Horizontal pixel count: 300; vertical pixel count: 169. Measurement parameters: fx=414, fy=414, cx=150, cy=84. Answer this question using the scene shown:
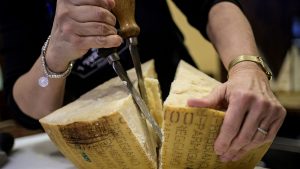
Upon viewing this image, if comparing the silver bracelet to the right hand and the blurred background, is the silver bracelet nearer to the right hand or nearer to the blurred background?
the right hand

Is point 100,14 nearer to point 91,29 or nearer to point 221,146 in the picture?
point 91,29

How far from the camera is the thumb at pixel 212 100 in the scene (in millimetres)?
454

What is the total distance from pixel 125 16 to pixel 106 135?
0.56 ft

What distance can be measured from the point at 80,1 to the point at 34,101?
0.80ft

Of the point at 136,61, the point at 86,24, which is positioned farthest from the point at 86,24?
the point at 136,61

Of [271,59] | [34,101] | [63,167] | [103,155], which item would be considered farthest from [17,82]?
[271,59]

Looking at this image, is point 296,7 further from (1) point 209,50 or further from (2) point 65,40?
(2) point 65,40

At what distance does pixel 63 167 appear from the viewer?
0.66 m

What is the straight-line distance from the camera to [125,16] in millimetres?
572

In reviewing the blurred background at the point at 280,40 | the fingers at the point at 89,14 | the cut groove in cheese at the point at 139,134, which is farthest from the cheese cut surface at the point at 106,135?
the blurred background at the point at 280,40

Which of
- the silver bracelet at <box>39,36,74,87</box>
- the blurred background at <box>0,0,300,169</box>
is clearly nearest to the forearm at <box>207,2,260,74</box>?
the silver bracelet at <box>39,36,74,87</box>

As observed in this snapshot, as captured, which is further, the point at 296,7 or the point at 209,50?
the point at 209,50

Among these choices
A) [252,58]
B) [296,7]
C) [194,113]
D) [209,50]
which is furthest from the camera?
→ [209,50]

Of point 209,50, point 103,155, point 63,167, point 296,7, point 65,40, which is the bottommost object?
→ point 209,50
